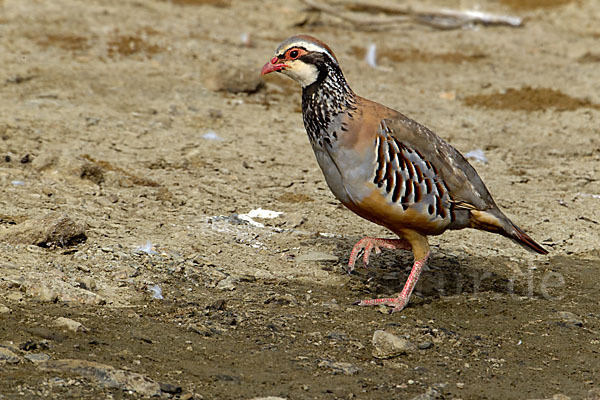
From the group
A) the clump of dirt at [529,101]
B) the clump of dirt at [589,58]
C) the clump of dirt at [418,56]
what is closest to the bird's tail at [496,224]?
the clump of dirt at [529,101]

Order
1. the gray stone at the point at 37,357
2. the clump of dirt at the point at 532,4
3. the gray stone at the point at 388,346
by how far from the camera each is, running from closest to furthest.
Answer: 1. the gray stone at the point at 37,357
2. the gray stone at the point at 388,346
3. the clump of dirt at the point at 532,4

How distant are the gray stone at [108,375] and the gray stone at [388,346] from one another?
48.8 inches

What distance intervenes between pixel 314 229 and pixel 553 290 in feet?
5.63

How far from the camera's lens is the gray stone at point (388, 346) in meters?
4.41

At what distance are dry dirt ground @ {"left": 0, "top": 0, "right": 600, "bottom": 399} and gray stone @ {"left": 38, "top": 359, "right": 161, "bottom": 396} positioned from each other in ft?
0.04

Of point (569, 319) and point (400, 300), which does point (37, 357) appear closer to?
point (400, 300)

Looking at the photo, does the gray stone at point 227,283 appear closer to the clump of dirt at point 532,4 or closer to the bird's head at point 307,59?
the bird's head at point 307,59

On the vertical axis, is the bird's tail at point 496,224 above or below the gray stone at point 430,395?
above

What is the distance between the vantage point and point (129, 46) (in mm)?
10102

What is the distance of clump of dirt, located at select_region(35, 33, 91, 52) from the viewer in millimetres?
9770

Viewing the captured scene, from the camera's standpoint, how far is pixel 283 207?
21.4 ft

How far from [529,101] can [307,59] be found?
5359 millimetres

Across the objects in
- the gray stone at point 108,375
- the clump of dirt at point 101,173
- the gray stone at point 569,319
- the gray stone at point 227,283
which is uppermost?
the gray stone at point 569,319

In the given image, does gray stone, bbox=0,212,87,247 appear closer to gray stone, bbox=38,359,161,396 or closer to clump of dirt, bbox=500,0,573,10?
gray stone, bbox=38,359,161,396
